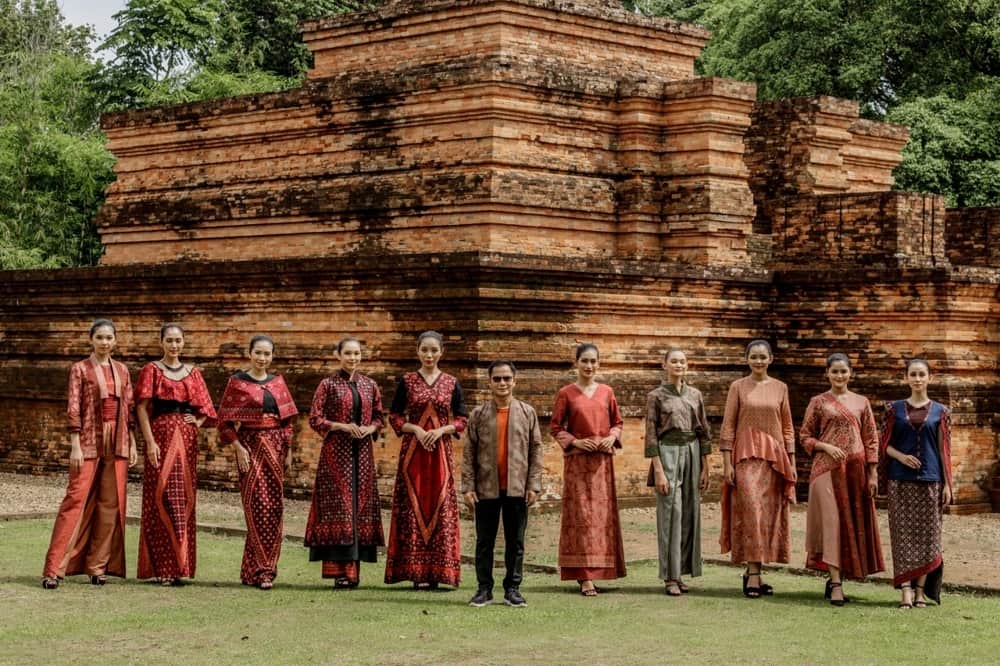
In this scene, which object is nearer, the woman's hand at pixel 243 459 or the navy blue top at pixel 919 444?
the navy blue top at pixel 919 444

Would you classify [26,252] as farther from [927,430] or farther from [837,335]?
[927,430]

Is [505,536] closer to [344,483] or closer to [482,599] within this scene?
[482,599]

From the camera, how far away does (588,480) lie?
989 cm

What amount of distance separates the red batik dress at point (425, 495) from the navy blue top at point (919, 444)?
250cm

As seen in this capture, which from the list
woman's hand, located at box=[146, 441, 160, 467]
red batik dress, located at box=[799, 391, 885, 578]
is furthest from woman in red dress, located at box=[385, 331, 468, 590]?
red batik dress, located at box=[799, 391, 885, 578]

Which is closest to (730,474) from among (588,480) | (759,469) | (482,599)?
(759,469)

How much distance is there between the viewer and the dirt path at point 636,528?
37.0 feet

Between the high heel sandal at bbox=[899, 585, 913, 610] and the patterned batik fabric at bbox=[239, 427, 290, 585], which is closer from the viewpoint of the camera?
the high heel sandal at bbox=[899, 585, 913, 610]

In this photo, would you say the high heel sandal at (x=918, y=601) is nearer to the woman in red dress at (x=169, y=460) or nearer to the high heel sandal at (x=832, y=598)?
the high heel sandal at (x=832, y=598)

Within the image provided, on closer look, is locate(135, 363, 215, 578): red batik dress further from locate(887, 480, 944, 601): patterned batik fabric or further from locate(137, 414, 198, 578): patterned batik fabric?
locate(887, 480, 944, 601): patterned batik fabric

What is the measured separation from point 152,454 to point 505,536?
2209 millimetres

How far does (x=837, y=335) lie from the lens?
15430mm

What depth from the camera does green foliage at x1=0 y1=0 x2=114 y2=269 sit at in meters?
30.8

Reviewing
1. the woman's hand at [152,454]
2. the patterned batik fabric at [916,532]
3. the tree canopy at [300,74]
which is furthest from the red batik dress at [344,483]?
the tree canopy at [300,74]
